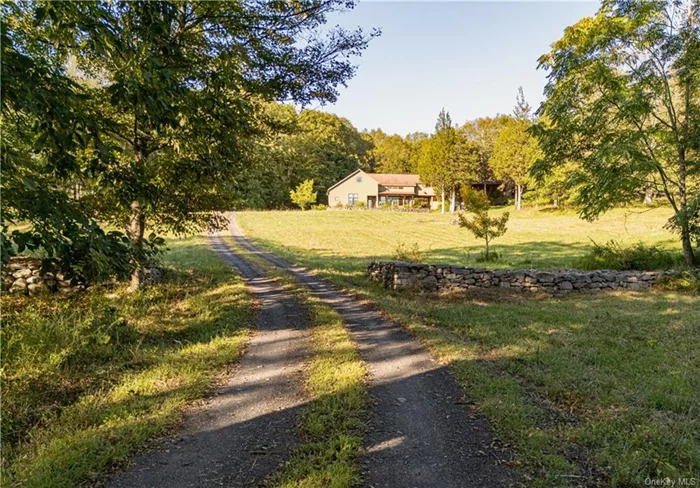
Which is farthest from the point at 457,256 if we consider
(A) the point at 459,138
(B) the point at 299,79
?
(A) the point at 459,138

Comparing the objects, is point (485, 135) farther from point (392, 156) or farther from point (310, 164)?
point (310, 164)

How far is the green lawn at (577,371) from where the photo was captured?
3404 mm

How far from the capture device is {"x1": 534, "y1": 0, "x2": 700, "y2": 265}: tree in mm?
12898

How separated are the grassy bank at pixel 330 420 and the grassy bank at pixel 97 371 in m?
1.38

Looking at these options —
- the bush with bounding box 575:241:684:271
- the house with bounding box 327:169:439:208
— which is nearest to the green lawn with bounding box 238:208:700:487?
the bush with bounding box 575:241:684:271

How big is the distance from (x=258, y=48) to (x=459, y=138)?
144 feet

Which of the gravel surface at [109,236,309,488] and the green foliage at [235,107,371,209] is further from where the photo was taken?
the green foliage at [235,107,371,209]

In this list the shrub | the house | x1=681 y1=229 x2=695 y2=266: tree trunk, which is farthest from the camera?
the shrub

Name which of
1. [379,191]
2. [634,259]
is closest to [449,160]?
[379,191]

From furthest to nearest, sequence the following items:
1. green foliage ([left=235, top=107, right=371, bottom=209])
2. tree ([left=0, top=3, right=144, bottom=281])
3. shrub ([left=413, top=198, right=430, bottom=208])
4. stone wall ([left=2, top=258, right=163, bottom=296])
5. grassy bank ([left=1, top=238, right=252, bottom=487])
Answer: shrub ([left=413, top=198, right=430, bottom=208]), green foliage ([left=235, top=107, right=371, bottom=209]), stone wall ([left=2, top=258, right=163, bottom=296]), grassy bank ([left=1, top=238, right=252, bottom=487]), tree ([left=0, top=3, right=144, bottom=281])

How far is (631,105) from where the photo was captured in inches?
496

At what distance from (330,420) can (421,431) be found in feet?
3.06

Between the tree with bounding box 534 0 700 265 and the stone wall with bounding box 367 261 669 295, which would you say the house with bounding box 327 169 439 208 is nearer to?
the tree with bounding box 534 0 700 265

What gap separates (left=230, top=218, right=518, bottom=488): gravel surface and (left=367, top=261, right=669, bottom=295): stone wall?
538 centimetres
